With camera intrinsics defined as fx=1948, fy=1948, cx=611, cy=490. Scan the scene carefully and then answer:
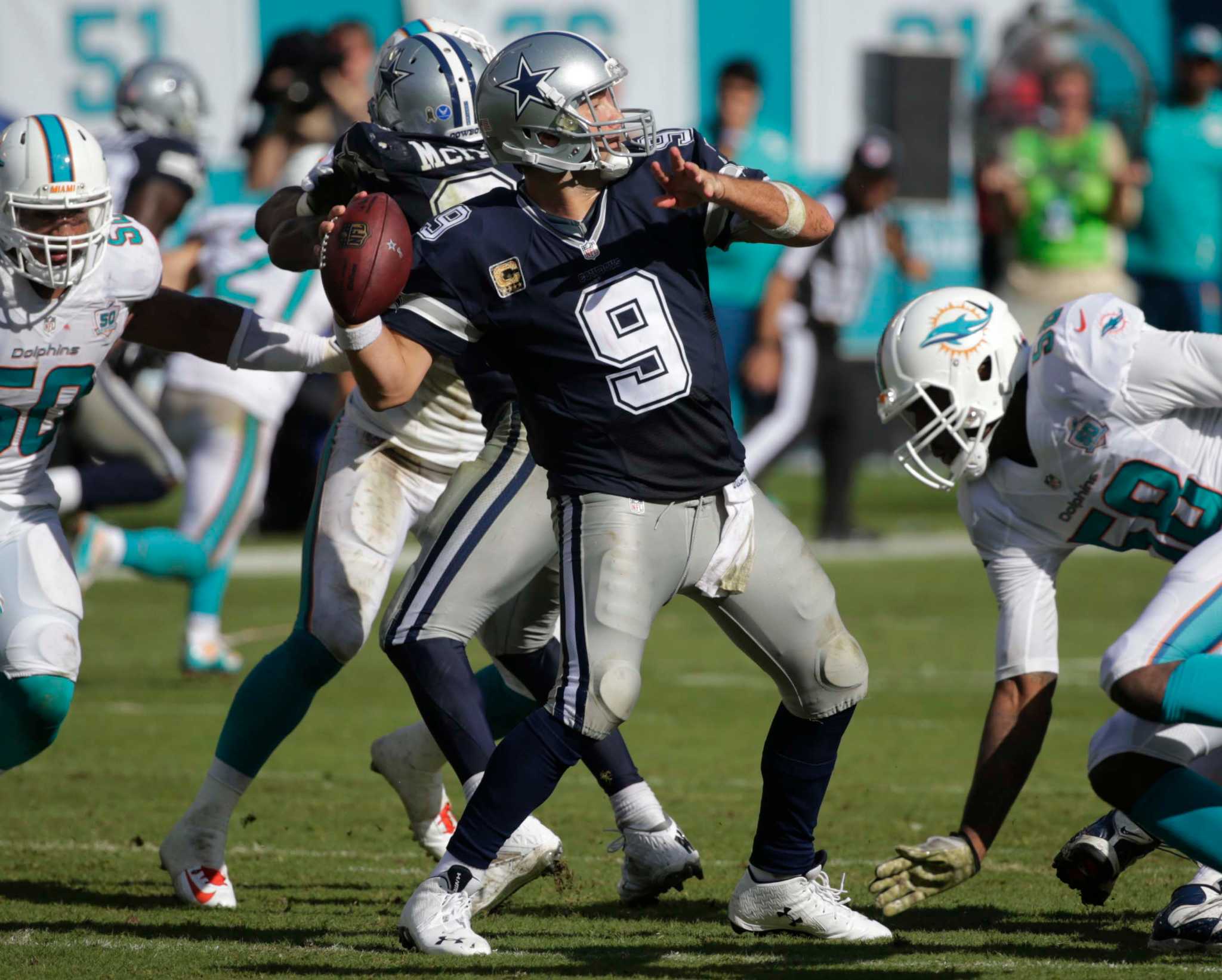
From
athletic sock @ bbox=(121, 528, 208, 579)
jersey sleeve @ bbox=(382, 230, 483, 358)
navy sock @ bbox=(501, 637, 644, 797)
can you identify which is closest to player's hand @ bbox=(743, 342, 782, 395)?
athletic sock @ bbox=(121, 528, 208, 579)

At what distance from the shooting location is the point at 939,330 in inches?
168

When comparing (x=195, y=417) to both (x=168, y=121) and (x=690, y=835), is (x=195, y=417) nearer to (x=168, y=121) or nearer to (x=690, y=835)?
(x=168, y=121)

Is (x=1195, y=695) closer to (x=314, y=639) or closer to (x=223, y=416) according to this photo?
(x=314, y=639)

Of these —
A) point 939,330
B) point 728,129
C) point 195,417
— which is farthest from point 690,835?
point 728,129

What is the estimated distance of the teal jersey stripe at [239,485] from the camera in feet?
24.6

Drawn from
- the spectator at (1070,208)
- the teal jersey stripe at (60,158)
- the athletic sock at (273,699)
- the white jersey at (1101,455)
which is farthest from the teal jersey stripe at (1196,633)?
the spectator at (1070,208)

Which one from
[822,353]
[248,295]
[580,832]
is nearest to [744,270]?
[822,353]

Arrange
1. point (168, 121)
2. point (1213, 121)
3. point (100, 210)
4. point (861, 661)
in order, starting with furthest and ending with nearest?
point (1213, 121) < point (168, 121) < point (100, 210) < point (861, 661)

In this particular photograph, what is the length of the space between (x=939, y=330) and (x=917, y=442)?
0.25 m

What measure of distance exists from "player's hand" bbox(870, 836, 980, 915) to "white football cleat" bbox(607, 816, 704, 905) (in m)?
0.58

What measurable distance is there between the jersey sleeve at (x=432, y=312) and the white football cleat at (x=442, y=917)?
3.43 feet

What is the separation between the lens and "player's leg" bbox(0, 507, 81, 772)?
4.29 metres

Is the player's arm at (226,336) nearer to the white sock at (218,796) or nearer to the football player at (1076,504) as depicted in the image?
the white sock at (218,796)

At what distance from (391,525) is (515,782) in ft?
3.59
